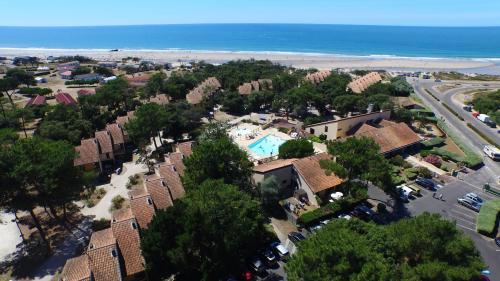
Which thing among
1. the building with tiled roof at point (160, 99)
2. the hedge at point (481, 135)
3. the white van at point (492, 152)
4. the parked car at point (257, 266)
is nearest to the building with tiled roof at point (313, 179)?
the parked car at point (257, 266)

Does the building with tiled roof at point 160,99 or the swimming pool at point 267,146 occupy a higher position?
the building with tiled roof at point 160,99

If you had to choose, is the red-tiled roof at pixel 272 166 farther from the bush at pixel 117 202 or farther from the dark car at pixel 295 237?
the bush at pixel 117 202

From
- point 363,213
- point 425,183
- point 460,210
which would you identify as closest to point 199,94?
point 363,213

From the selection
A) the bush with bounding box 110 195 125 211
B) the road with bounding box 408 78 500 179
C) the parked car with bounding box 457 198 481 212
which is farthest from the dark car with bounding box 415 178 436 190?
the bush with bounding box 110 195 125 211

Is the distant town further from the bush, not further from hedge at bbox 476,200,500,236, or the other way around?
the bush

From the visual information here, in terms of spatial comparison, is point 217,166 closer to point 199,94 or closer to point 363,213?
point 363,213
